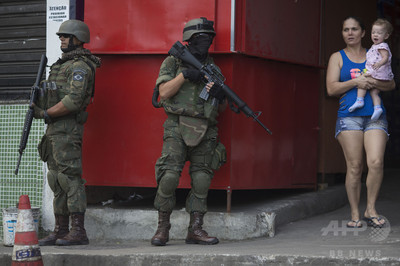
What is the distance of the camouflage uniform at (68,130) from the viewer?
6.14m

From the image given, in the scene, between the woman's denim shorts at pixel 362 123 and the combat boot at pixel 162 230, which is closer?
the combat boot at pixel 162 230

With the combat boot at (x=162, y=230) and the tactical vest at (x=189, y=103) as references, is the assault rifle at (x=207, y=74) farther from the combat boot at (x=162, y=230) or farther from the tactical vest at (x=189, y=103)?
the combat boot at (x=162, y=230)

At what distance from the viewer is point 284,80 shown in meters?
7.01

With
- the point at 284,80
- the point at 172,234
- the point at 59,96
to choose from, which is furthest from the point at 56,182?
the point at 284,80

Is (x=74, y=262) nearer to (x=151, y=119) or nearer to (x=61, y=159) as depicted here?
(x=61, y=159)

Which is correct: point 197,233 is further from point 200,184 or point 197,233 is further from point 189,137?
point 189,137

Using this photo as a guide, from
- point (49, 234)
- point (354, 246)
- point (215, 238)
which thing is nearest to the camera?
point (354, 246)

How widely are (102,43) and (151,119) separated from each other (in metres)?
0.92

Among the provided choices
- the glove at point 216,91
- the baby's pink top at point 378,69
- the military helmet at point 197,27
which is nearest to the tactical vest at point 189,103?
the glove at point 216,91

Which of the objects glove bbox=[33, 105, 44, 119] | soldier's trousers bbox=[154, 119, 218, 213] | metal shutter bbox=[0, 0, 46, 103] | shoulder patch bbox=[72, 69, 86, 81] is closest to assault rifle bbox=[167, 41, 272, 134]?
soldier's trousers bbox=[154, 119, 218, 213]

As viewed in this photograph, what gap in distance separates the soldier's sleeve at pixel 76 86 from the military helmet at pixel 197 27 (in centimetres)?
102

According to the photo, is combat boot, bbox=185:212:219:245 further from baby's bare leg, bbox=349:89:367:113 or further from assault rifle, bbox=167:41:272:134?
baby's bare leg, bbox=349:89:367:113

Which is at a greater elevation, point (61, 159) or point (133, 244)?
point (61, 159)

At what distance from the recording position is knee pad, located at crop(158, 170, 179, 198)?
5.78 metres
